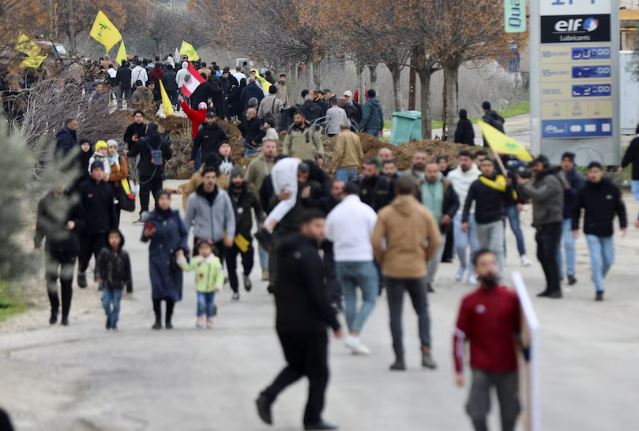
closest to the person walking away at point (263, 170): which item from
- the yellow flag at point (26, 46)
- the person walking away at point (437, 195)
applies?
the person walking away at point (437, 195)

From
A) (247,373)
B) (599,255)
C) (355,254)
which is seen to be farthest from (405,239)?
(599,255)

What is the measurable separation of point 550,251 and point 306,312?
807 centimetres

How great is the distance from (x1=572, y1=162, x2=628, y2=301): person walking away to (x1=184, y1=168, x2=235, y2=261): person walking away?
4.32 m

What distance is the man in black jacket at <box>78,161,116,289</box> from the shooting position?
760 inches

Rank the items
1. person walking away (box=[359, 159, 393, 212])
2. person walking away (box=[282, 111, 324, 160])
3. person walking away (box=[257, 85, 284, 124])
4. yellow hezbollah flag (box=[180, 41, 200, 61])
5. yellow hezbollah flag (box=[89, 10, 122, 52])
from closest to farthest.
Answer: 1. person walking away (box=[359, 159, 393, 212])
2. person walking away (box=[282, 111, 324, 160])
3. person walking away (box=[257, 85, 284, 124])
4. yellow hezbollah flag (box=[89, 10, 122, 52])
5. yellow hezbollah flag (box=[180, 41, 200, 61])

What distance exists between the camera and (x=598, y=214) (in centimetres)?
1889

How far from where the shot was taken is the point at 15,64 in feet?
77.6

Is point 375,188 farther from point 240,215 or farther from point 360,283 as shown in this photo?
point 360,283

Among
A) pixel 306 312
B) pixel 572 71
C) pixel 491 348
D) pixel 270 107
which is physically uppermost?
pixel 572 71

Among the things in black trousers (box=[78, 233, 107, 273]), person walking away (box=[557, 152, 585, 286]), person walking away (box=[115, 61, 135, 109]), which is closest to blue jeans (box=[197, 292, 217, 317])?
black trousers (box=[78, 233, 107, 273])

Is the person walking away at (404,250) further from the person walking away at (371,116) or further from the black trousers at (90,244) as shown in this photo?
the person walking away at (371,116)

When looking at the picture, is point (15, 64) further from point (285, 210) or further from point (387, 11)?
point (387, 11)

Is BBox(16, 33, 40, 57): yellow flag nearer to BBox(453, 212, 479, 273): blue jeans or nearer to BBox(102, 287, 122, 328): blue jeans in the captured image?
BBox(453, 212, 479, 273): blue jeans

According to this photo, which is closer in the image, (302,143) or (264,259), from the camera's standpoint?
(264,259)
